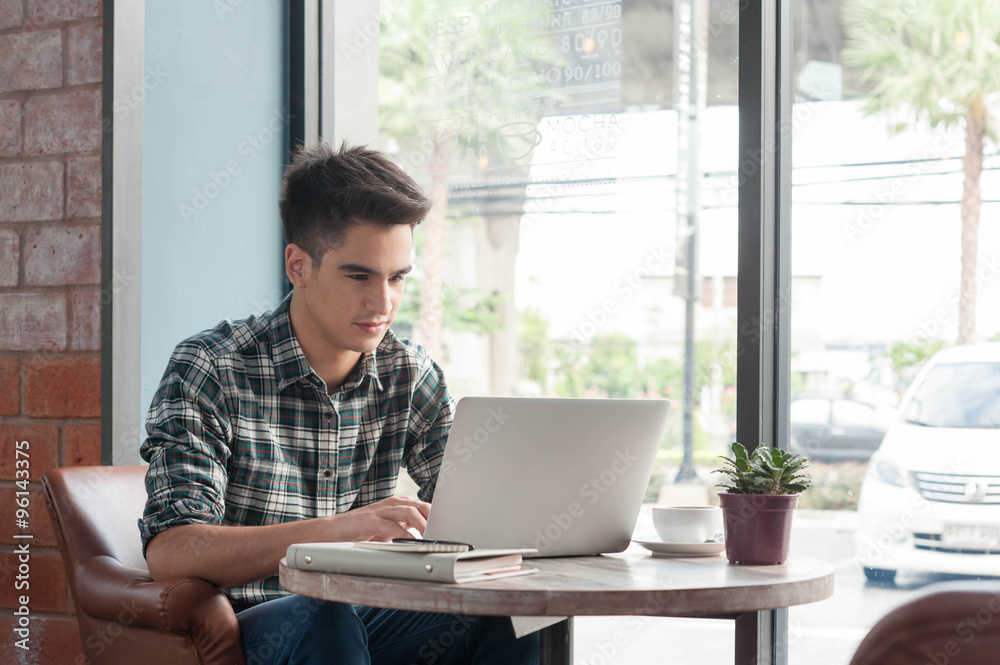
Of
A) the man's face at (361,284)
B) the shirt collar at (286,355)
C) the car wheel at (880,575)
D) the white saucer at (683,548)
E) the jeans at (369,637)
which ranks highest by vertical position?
the man's face at (361,284)

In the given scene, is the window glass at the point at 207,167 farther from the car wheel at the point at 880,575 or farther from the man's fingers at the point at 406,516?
the car wheel at the point at 880,575

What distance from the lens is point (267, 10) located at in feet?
8.33

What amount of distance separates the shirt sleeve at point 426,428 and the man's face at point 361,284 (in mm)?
195

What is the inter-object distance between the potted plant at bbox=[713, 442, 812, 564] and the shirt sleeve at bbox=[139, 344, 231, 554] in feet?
2.56

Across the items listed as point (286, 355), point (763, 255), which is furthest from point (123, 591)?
point (763, 255)

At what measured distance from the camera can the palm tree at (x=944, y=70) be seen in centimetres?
210

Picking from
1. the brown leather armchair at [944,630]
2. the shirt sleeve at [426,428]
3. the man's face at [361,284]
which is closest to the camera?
the brown leather armchair at [944,630]

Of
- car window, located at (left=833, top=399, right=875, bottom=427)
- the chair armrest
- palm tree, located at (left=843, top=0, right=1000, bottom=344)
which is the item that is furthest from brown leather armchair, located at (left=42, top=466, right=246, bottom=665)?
car window, located at (left=833, top=399, right=875, bottom=427)

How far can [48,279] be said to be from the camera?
220 cm

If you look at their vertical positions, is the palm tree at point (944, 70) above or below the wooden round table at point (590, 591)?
above

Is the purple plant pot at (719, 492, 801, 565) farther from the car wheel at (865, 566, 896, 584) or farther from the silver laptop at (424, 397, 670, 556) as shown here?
the car wheel at (865, 566, 896, 584)

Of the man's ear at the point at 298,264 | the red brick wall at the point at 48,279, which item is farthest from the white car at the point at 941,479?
the red brick wall at the point at 48,279

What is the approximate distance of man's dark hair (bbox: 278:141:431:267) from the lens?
1.68m

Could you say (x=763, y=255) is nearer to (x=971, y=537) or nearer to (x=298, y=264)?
(x=971, y=537)
